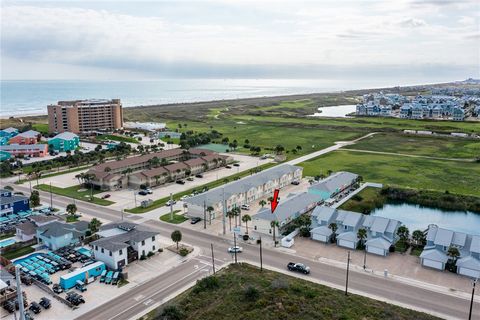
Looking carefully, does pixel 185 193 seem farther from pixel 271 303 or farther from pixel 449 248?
pixel 449 248

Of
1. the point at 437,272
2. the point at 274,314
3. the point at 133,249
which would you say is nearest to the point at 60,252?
the point at 133,249

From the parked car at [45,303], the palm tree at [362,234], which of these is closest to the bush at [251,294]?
the palm tree at [362,234]

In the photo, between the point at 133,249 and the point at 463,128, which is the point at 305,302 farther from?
the point at 463,128

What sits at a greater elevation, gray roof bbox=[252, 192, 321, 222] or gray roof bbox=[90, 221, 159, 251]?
gray roof bbox=[252, 192, 321, 222]

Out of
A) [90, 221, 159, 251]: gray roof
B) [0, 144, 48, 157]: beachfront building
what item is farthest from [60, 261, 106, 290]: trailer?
[0, 144, 48, 157]: beachfront building

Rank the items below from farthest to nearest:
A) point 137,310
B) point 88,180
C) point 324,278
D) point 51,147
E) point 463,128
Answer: point 463,128, point 51,147, point 88,180, point 324,278, point 137,310

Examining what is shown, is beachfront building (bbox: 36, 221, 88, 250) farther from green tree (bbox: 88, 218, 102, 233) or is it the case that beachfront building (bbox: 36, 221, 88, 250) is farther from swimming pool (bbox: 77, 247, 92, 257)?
swimming pool (bbox: 77, 247, 92, 257)
